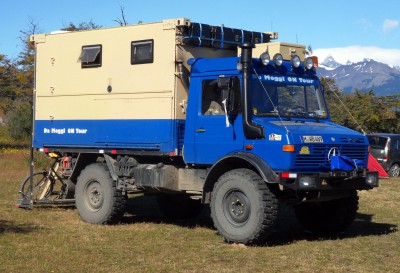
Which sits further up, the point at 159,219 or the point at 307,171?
the point at 307,171

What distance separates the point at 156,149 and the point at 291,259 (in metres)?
3.64

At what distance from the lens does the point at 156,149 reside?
42.7ft

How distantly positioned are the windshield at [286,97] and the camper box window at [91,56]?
12.2 feet

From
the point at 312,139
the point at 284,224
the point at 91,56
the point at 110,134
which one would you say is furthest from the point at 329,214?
the point at 91,56

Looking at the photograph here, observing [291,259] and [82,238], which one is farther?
[82,238]

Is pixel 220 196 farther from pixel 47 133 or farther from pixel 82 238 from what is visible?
pixel 47 133

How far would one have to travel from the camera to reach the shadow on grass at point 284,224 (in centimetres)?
1267

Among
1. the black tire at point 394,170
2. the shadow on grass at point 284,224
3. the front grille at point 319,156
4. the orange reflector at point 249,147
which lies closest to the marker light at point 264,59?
the orange reflector at point 249,147

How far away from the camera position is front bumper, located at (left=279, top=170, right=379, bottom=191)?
36.0 ft

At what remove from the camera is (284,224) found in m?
14.4

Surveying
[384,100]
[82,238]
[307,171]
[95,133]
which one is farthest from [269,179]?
[384,100]

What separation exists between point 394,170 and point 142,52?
50.1 ft

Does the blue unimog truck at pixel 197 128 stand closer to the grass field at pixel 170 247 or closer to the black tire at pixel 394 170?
the grass field at pixel 170 247

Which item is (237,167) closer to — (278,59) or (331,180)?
(331,180)
